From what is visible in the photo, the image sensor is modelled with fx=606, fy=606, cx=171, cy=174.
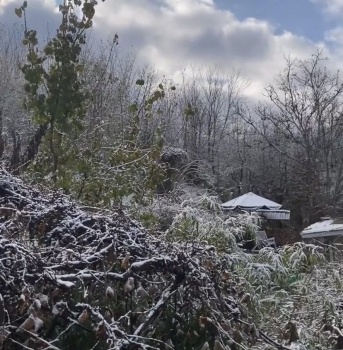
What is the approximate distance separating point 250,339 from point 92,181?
5.35 metres

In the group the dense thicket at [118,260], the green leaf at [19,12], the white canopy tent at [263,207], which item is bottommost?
the dense thicket at [118,260]

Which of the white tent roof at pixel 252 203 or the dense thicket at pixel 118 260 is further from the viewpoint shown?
the white tent roof at pixel 252 203

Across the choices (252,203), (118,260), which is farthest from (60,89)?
(252,203)

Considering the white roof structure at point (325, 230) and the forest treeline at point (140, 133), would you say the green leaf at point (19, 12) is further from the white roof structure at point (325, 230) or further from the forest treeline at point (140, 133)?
the white roof structure at point (325, 230)

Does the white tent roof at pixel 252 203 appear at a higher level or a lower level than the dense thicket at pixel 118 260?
higher

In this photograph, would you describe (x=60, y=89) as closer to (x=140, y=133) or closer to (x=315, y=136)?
(x=140, y=133)

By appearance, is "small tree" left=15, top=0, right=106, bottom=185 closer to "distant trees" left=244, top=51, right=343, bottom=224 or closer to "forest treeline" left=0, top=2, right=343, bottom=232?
"forest treeline" left=0, top=2, right=343, bottom=232

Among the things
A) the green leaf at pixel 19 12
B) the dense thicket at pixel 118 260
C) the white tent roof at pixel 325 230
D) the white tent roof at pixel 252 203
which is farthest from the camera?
the white tent roof at pixel 252 203

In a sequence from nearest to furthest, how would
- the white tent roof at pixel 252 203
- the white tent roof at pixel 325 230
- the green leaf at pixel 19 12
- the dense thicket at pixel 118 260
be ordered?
the dense thicket at pixel 118 260, the green leaf at pixel 19 12, the white tent roof at pixel 325 230, the white tent roof at pixel 252 203

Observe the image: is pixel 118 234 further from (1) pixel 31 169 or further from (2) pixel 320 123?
(2) pixel 320 123

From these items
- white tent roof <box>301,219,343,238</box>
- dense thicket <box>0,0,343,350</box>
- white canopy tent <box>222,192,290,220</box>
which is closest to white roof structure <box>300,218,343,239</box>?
white tent roof <box>301,219,343,238</box>

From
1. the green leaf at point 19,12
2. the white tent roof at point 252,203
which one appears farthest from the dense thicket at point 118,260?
the white tent roof at point 252,203

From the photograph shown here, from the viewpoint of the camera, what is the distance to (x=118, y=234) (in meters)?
3.48

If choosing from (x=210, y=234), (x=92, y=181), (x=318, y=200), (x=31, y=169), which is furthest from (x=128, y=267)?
(x=318, y=200)
